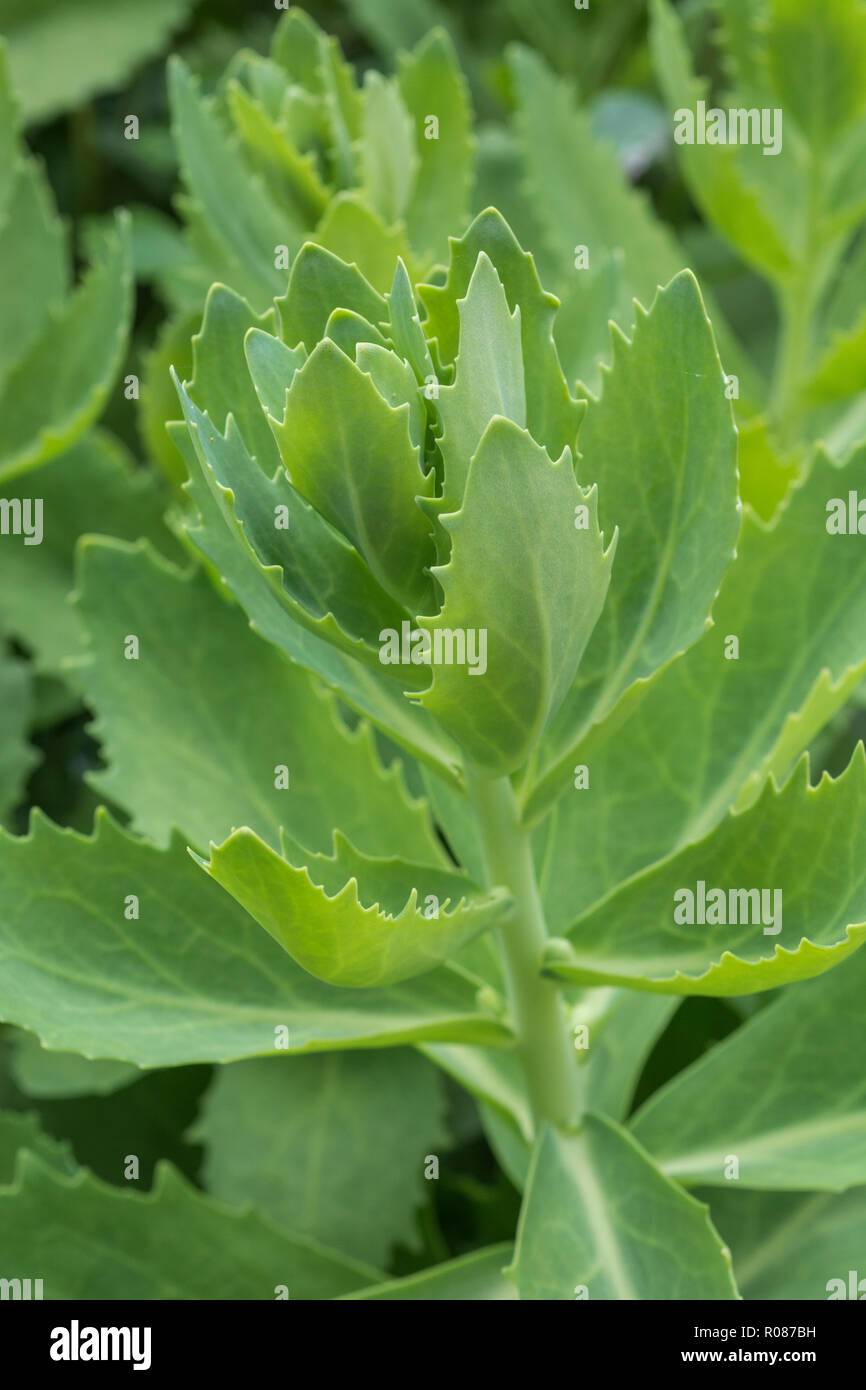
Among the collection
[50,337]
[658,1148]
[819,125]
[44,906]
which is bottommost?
[658,1148]

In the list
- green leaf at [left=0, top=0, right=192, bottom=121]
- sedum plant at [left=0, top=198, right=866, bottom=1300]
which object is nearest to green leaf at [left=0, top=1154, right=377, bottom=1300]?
sedum plant at [left=0, top=198, right=866, bottom=1300]

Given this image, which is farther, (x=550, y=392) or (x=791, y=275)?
(x=791, y=275)

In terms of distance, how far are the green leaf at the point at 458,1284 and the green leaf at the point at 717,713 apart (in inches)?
6.8

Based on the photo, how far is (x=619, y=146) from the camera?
135cm

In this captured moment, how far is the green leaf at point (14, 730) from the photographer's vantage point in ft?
3.38

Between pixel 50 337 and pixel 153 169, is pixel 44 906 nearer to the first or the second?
pixel 50 337

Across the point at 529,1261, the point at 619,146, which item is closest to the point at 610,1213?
the point at 529,1261

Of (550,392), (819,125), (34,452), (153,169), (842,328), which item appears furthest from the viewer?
(153,169)

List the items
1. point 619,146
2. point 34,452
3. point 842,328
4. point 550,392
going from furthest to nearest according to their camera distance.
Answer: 1. point 619,146
2. point 842,328
3. point 34,452
4. point 550,392

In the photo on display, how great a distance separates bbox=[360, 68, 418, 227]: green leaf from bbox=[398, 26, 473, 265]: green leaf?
0.05 meters

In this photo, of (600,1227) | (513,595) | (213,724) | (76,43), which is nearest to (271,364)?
(513,595)

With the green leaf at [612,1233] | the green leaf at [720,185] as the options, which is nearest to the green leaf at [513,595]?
the green leaf at [612,1233]
